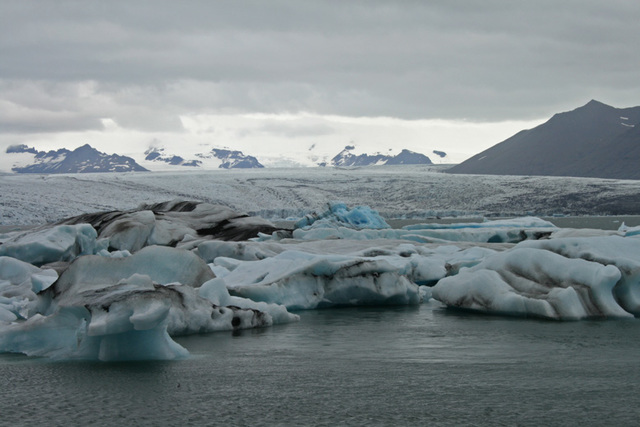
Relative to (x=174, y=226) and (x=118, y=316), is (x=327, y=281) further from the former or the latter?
(x=174, y=226)

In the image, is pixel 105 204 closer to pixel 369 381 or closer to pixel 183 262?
pixel 183 262

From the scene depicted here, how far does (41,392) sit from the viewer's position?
5930 millimetres

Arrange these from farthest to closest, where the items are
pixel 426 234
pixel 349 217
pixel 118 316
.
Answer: pixel 349 217 → pixel 426 234 → pixel 118 316

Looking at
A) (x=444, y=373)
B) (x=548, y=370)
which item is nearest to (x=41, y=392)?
(x=444, y=373)

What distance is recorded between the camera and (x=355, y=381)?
6.27 m

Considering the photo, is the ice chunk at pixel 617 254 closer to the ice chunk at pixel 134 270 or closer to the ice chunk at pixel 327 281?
the ice chunk at pixel 327 281

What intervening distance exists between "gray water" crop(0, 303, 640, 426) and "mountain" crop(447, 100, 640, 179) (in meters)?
115

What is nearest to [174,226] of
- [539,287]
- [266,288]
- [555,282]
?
[266,288]

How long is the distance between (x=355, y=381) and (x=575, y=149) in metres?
138

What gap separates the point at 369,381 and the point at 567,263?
5024 mm

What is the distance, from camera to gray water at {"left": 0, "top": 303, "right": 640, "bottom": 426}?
5188mm

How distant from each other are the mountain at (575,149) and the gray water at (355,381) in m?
115

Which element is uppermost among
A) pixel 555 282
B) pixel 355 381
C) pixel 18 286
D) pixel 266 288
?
pixel 555 282

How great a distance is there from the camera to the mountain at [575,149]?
400 feet
